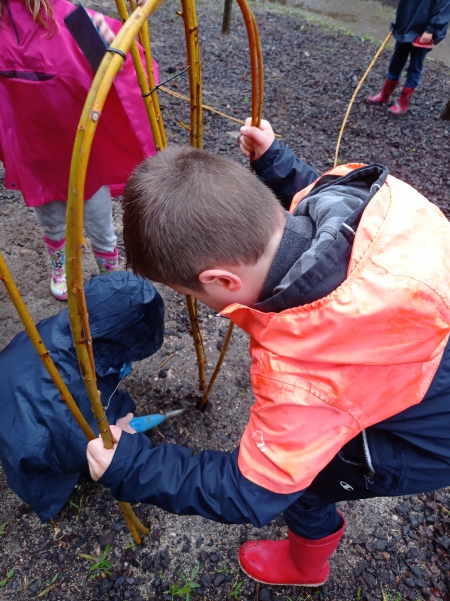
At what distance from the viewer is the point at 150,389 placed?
201 centimetres

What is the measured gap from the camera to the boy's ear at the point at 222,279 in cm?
93

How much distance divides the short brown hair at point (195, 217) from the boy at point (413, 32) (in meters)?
4.16

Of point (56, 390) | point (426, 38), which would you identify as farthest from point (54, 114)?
point (426, 38)

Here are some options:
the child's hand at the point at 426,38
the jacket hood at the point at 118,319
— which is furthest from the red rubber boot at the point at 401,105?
the jacket hood at the point at 118,319

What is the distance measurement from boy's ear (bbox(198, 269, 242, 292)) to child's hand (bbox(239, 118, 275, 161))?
597 millimetres

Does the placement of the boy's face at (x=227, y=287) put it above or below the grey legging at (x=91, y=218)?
above

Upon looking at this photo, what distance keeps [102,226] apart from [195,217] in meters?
1.28

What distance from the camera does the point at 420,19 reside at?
4.03m

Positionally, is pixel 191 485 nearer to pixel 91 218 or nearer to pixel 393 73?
pixel 91 218

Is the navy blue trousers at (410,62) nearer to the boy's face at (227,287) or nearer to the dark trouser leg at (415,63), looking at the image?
the dark trouser leg at (415,63)

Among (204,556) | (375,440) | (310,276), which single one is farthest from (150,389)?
(310,276)

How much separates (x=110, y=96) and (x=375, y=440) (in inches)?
60.1

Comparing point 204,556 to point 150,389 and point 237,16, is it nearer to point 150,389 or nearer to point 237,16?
point 150,389

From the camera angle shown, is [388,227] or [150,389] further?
[150,389]
